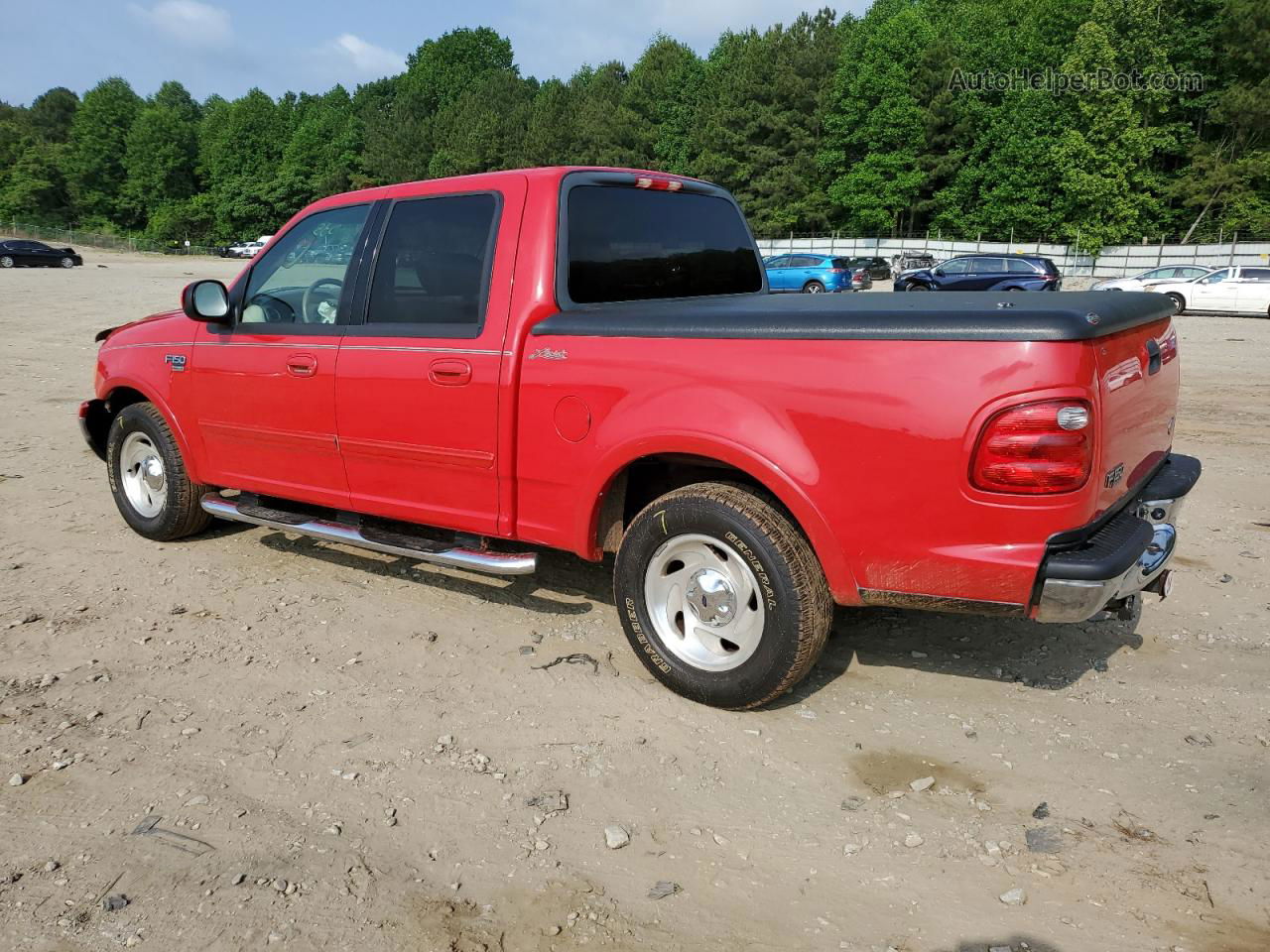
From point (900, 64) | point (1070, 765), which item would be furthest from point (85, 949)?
point (900, 64)

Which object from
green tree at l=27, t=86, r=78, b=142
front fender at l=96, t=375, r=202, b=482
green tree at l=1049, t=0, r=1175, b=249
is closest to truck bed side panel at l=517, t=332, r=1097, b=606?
front fender at l=96, t=375, r=202, b=482

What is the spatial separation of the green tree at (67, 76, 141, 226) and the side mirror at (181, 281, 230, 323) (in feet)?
347

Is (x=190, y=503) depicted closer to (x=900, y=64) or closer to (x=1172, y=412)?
(x=1172, y=412)

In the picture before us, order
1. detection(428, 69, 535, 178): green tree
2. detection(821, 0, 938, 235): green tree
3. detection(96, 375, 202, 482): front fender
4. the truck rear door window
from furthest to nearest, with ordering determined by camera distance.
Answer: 1. detection(428, 69, 535, 178): green tree
2. detection(821, 0, 938, 235): green tree
3. detection(96, 375, 202, 482): front fender
4. the truck rear door window

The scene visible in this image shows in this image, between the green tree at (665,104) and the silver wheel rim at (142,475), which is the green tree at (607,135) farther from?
the silver wheel rim at (142,475)

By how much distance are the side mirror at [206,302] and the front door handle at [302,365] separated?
0.58 metres

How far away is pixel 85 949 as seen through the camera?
2.46m

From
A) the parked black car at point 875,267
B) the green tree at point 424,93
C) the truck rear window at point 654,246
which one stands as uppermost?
the green tree at point 424,93

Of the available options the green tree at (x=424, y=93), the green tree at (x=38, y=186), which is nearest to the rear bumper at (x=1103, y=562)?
the green tree at (x=424, y=93)

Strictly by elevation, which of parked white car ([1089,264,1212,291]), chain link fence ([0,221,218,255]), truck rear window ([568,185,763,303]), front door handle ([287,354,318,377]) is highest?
chain link fence ([0,221,218,255])

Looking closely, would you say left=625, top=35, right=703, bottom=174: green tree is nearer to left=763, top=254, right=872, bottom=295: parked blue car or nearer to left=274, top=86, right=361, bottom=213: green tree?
left=274, top=86, right=361, bottom=213: green tree

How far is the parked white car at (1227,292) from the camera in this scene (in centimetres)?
2419

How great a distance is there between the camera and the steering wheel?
472 cm

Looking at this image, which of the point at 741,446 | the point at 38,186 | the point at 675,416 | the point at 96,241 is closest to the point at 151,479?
the point at 675,416
